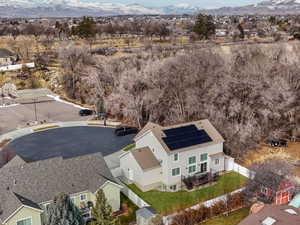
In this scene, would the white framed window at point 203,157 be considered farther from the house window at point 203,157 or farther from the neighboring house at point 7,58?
the neighboring house at point 7,58

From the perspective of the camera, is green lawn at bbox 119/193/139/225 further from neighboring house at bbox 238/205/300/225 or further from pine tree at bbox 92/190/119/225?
neighboring house at bbox 238/205/300/225

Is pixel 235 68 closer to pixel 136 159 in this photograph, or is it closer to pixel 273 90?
pixel 273 90

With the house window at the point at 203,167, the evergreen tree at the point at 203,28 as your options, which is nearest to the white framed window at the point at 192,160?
the house window at the point at 203,167

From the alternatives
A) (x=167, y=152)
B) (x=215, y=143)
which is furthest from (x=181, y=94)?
(x=167, y=152)

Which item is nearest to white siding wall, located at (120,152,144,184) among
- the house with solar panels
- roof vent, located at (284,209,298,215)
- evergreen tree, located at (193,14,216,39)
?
the house with solar panels

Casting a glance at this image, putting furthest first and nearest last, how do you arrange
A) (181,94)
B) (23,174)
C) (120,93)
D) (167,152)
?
(120,93)
(181,94)
(167,152)
(23,174)

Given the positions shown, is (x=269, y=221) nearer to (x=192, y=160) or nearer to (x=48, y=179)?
(x=192, y=160)
